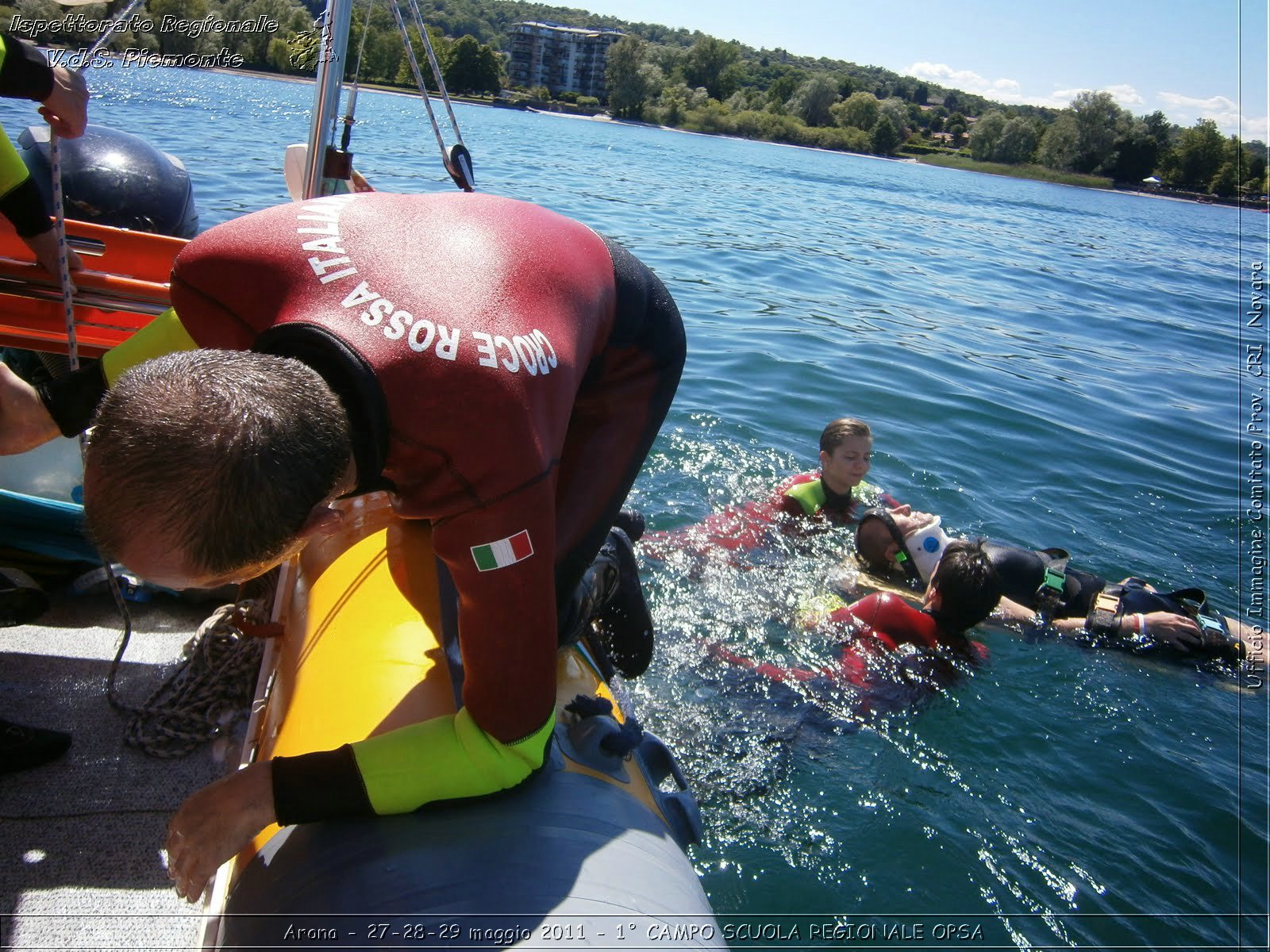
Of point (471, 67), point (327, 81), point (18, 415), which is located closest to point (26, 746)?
Result: point (18, 415)

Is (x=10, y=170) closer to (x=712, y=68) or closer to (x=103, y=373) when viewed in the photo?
(x=103, y=373)

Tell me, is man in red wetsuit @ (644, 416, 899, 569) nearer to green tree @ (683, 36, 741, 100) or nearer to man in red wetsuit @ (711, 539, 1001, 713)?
man in red wetsuit @ (711, 539, 1001, 713)

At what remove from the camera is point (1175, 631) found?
14.1 feet

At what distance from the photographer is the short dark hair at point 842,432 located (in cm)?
501

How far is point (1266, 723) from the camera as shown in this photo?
412 centimetres

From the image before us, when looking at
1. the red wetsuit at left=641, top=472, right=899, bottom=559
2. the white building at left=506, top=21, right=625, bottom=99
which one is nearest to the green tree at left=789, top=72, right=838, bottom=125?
the white building at left=506, top=21, right=625, bottom=99

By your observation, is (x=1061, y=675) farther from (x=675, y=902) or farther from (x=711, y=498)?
(x=675, y=902)

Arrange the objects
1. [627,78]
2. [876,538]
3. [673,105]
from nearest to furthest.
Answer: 1. [876,538]
2. [673,105]
3. [627,78]

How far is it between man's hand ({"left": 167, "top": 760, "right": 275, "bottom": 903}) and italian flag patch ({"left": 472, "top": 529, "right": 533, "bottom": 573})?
1.74 feet

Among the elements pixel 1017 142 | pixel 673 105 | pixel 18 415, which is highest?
pixel 1017 142

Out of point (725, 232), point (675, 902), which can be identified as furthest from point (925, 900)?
point (725, 232)

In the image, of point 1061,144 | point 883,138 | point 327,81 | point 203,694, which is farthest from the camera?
point 883,138

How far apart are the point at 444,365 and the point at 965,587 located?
10.1 feet

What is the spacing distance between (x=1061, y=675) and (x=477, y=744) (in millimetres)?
3741
